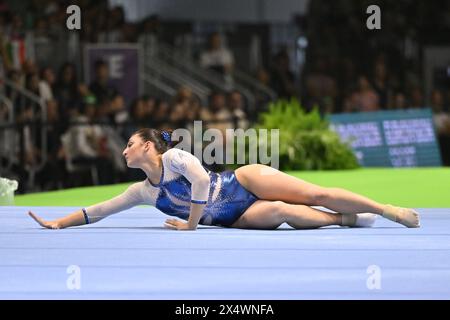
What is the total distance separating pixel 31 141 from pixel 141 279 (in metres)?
7.40

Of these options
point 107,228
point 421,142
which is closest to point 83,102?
point 421,142

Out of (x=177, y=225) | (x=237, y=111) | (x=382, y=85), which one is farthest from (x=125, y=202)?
(x=382, y=85)

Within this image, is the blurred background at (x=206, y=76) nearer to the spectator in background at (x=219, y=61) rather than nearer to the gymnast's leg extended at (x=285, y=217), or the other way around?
the spectator in background at (x=219, y=61)

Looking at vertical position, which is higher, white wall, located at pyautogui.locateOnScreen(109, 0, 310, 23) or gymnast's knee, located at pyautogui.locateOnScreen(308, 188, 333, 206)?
white wall, located at pyautogui.locateOnScreen(109, 0, 310, 23)

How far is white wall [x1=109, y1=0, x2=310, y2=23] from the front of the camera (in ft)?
61.1

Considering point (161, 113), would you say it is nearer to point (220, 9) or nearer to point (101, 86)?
point (101, 86)

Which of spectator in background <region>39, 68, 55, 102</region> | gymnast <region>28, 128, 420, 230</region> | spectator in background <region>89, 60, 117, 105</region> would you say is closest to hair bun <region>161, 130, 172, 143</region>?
gymnast <region>28, 128, 420, 230</region>

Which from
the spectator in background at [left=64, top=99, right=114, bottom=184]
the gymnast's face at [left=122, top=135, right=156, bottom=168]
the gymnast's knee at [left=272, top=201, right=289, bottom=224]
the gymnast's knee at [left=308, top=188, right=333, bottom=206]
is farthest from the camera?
the spectator in background at [left=64, top=99, right=114, bottom=184]

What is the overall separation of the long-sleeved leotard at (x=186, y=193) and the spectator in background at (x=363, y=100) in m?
10.0

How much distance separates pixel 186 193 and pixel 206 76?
11.1 metres

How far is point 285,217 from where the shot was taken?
6.80 m

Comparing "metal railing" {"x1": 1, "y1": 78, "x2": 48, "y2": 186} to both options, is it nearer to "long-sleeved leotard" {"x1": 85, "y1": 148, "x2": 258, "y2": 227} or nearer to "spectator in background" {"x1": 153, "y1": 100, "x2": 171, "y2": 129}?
"spectator in background" {"x1": 153, "y1": 100, "x2": 171, "y2": 129}

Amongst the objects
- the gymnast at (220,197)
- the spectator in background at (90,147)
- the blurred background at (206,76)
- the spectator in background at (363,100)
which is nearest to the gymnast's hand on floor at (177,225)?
the gymnast at (220,197)

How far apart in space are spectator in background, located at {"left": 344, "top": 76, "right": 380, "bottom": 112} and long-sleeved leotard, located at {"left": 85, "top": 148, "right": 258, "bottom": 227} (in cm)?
1000
